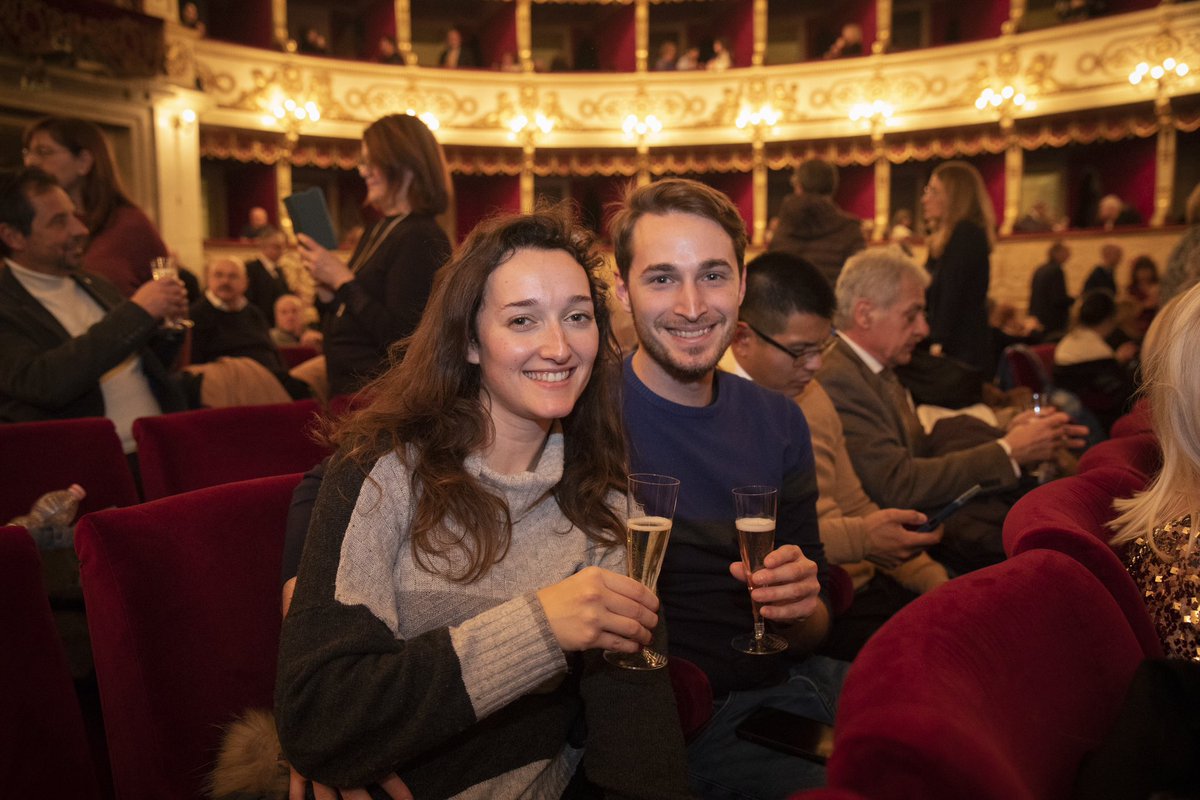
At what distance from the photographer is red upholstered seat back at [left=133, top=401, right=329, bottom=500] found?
1980 millimetres

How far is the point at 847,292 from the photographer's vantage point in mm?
2721

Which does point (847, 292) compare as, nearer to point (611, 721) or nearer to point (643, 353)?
point (643, 353)

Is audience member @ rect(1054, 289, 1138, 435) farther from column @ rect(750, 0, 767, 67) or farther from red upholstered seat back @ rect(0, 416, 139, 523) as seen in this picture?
column @ rect(750, 0, 767, 67)

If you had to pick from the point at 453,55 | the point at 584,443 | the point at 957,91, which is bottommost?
the point at 584,443

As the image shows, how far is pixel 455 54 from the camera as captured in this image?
12750 millimetres

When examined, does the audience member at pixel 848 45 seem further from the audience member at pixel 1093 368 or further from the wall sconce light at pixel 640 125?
the audience member at pixel 1093 368

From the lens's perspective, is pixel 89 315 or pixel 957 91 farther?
pixel 957 91

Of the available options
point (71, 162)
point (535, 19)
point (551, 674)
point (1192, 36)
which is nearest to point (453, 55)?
point (535, 19)

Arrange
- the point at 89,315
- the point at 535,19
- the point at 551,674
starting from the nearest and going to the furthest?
the point at 551,674 → the point at 89,315 → the point at 535,19

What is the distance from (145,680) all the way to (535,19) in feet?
46.1

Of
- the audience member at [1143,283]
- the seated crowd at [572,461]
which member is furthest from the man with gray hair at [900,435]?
the audience member at [1143,283]

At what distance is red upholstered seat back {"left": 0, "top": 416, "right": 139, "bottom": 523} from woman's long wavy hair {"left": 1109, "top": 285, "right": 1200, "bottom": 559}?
2076 mm

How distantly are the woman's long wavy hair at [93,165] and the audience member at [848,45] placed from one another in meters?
11.2

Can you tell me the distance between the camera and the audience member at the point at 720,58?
1258 cm
